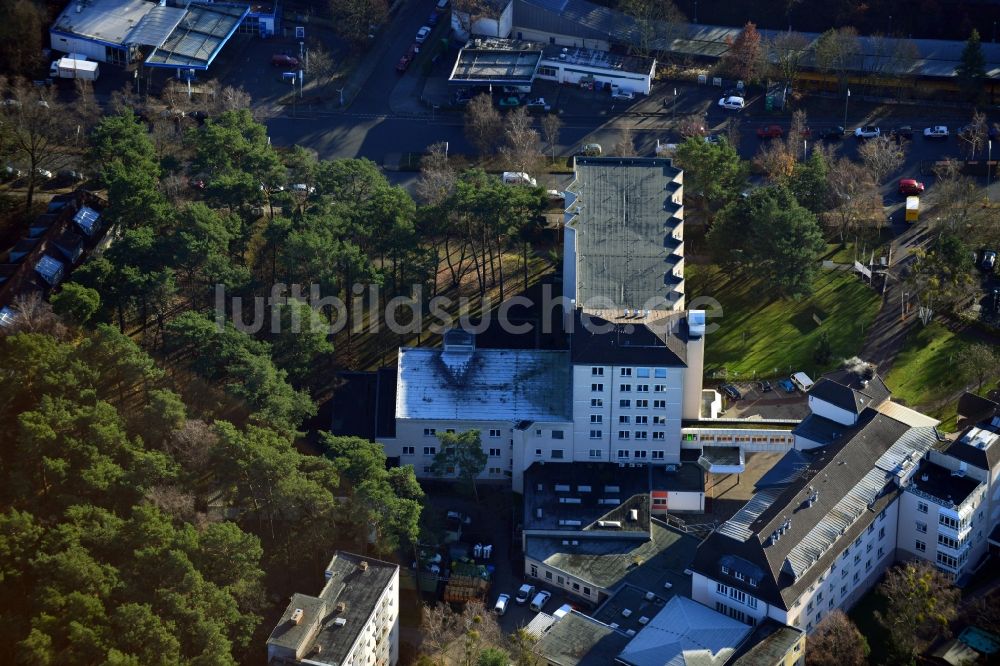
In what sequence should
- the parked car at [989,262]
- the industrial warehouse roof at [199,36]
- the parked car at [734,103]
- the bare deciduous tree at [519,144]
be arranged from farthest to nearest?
the industrial warehouse roof at [199,36], the parked car at [734,103], the bare deciduous tree at [519,144], the parked car at [989,262]

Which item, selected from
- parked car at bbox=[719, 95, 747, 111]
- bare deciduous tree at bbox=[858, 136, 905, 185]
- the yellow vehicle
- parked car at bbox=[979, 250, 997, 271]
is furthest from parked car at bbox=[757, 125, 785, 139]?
parked car at bbox=[979, 250, 997, 271]

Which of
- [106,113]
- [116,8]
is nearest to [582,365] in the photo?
[106,113]

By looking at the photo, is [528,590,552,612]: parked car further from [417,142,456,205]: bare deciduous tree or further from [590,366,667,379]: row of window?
[417,142,456,205]: bare deciduous tree

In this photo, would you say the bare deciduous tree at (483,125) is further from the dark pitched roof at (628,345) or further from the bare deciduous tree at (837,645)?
the bare deciduous tree at (837,645)

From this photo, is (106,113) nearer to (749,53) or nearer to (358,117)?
(358,117)

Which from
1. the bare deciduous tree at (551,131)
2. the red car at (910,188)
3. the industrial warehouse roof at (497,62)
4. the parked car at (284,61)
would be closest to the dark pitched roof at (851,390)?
the red car at (910,188)

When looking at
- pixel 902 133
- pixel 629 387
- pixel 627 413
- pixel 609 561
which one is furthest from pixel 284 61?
pixel 609 561

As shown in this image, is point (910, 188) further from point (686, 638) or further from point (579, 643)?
point (579, 643)
